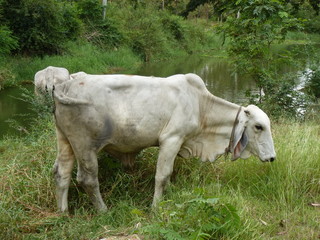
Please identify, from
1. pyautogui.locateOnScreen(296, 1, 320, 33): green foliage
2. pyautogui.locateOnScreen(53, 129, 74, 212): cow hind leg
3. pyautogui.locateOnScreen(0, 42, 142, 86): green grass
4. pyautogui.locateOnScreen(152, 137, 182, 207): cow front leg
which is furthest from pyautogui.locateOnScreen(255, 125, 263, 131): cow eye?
pyautogui.locateOnScreen(0, 42, 142, 86): green grass

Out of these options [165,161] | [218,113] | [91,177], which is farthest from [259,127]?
[91,177]

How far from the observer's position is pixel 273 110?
7957mm

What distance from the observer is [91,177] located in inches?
163

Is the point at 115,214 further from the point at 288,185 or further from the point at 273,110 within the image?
the point at 273,110

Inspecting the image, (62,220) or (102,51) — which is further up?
(62,220)

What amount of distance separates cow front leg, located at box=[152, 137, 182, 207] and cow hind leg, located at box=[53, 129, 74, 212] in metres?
0.90

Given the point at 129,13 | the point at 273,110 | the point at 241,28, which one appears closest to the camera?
the point at 273,110

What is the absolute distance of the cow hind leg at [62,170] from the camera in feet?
13.8

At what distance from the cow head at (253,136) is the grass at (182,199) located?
31 centimetres

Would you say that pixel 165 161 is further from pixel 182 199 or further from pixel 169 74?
pixel 169 74

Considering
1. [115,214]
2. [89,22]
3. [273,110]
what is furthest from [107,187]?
[89,22]

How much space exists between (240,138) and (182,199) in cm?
97

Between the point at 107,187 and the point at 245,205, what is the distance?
5.39 feet

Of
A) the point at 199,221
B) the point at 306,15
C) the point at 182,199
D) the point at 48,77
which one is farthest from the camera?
the point at 306,15
